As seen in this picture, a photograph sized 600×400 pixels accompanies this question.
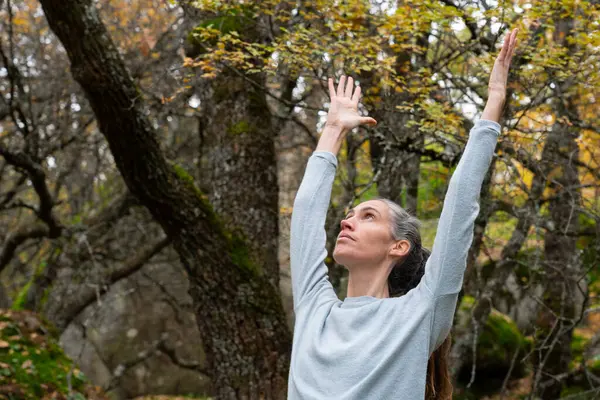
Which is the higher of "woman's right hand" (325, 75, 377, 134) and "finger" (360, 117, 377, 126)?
"woman's right hand" (325, 75, 377, 134)

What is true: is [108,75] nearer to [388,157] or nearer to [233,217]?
[233,217]

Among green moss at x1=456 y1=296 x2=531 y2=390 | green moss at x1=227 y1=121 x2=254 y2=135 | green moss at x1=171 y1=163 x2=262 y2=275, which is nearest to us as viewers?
green moss at x1=171 y1=163 x2=262 y2=275

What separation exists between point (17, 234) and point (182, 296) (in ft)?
16.7

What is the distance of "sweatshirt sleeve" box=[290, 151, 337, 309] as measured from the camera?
232cm

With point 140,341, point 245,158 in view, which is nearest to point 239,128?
point 245,158

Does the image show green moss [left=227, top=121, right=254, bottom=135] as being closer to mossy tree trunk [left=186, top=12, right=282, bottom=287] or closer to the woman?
mossy tree trunk [left=186, top=12, right=282, bottom=287]

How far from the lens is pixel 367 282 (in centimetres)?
225

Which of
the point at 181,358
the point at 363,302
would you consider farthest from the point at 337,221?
the point at 181,358

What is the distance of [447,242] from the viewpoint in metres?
1.94

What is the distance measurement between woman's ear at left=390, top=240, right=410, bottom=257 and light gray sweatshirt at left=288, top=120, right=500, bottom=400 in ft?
0.71

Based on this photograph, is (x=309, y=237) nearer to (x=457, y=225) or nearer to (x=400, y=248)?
(x=400, y=248)

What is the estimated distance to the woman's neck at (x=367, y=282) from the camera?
224 cm

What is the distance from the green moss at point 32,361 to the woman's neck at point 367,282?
11.8 feet

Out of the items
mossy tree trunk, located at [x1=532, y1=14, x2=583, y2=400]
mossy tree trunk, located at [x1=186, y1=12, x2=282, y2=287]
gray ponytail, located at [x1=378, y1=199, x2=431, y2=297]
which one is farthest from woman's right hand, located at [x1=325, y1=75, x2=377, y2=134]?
mossy tree trunk, located at [x1=532, y1=14, x2=583, y2=400]
